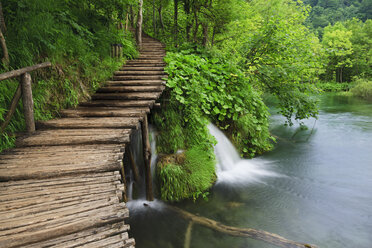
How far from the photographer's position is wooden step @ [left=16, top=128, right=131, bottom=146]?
3.46 m

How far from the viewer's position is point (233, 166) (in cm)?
736

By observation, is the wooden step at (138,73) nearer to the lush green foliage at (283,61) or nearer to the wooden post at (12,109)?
the wooden post at (12,109)

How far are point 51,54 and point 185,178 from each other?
13.5 feet

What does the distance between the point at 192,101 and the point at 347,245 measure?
15.2ft

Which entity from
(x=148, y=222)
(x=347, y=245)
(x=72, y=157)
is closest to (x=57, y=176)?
(x=72, y=157)

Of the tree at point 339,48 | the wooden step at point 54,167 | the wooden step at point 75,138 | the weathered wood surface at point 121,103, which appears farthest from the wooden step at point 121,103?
the tree at point 339,48

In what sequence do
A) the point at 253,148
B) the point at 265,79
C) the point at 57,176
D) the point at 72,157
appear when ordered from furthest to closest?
the point at 265,79
the point at 253,148
the point at 72,157
the point at 57,176

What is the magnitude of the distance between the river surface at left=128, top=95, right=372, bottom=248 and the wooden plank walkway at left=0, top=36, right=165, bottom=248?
2262mm

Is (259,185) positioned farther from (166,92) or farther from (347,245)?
(166,92)

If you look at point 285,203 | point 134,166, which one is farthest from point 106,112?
point 285,203

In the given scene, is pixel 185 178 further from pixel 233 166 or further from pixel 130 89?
pixel 130 89

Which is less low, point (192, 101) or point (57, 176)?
point (192, 101)

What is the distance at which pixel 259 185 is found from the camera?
21.2ft

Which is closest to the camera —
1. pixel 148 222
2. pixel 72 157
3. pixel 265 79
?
pixel 72 157
